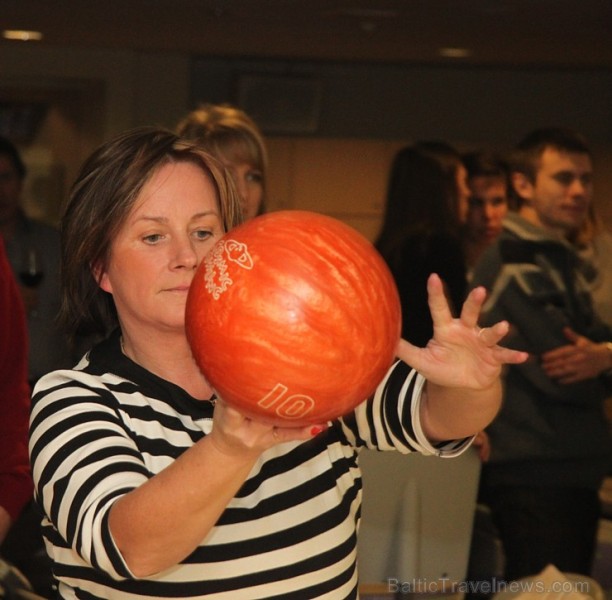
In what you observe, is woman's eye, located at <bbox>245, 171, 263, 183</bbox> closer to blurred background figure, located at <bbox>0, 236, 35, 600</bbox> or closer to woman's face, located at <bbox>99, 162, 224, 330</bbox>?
blurred background figure, located at <bbox>0, 236, 35, 600</bbox>

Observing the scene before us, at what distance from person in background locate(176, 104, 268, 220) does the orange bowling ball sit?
145cm

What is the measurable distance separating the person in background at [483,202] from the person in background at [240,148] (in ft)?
5.13

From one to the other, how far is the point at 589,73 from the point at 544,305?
5174 mm

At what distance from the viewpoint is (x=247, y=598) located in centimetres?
133

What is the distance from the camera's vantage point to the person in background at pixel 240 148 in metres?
2.63

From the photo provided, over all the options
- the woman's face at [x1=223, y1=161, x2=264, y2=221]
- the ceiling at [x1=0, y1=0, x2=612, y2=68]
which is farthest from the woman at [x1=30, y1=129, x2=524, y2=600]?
the ceiling at [x1=0, y1=0, x2=612, y2=68]

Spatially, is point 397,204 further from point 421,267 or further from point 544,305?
point 544,305

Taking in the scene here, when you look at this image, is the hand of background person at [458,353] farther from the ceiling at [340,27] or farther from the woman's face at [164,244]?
the ceiling at [340,27]

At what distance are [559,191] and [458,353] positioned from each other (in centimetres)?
166

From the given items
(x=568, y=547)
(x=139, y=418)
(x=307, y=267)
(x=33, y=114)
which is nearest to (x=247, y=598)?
(x=139, y=418)

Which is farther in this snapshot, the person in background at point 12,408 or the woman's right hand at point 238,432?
the person in background at point 12,408

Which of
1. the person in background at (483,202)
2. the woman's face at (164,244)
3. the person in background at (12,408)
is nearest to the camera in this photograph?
the woman's face at (164,244)

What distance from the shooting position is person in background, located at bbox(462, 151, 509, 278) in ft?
13.6

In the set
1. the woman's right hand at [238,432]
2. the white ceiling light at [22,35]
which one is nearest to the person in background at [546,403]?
the woman's right hand at [238,432]
